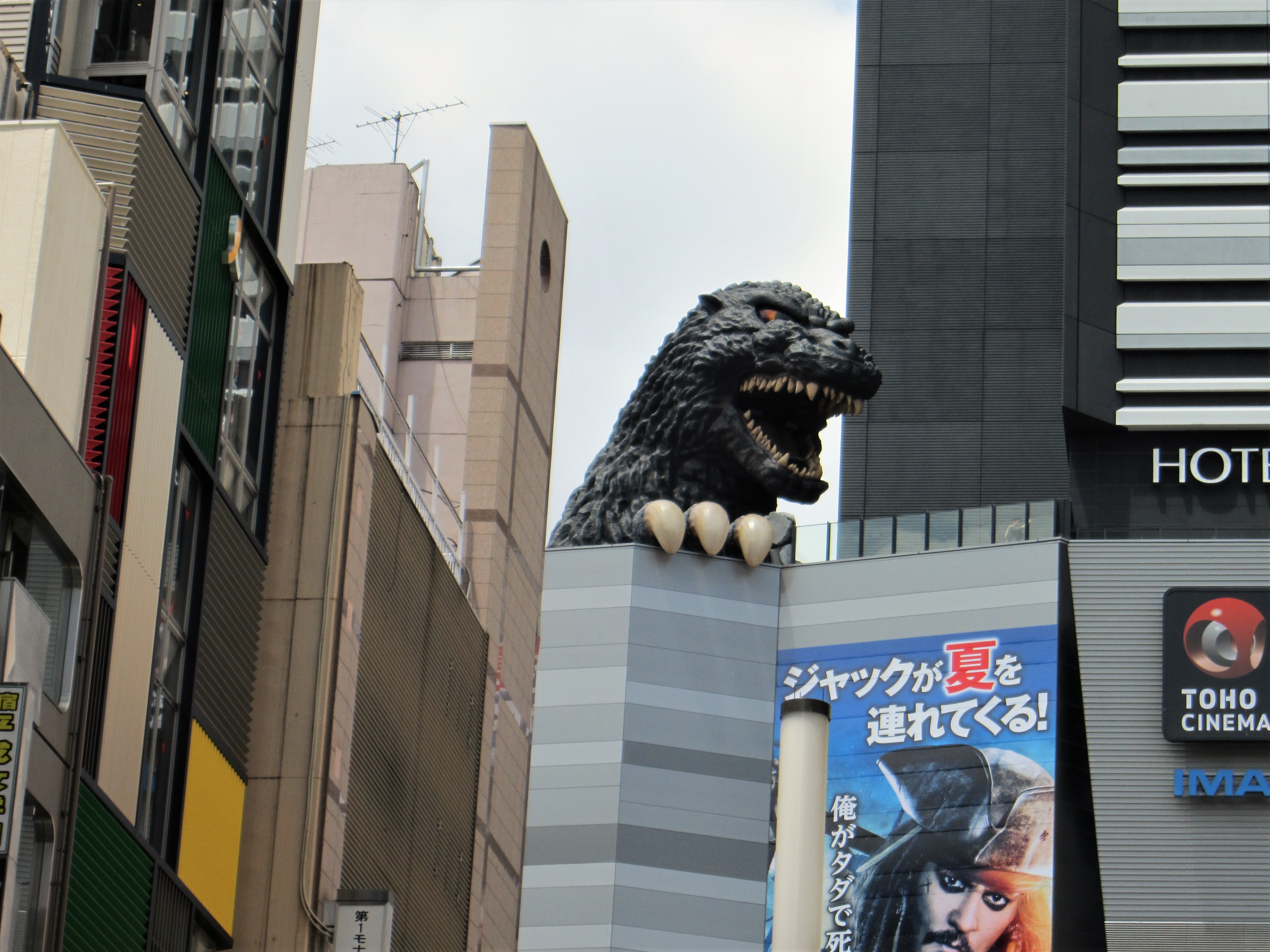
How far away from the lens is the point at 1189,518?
55.2 meters

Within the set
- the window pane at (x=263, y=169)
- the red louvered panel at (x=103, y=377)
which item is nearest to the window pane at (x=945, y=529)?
the window pane at (x=263, y=169)

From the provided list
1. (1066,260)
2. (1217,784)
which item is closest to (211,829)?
(1217,784)

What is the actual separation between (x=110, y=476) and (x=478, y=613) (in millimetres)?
27437

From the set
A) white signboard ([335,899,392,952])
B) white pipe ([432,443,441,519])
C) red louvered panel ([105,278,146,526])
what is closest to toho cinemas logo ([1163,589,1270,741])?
white pipe ([432,443,441,519])

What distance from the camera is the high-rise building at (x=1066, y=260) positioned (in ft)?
184

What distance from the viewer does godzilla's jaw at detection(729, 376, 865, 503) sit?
4281cm

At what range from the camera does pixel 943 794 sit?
49.5 metres

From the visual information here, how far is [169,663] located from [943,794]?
25.9 metres

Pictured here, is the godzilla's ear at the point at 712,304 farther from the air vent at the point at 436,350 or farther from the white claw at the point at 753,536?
the air vent at the point at 436,350

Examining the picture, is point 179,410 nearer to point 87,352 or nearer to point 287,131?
point 87,352

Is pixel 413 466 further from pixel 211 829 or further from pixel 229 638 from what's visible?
pixel 211 829

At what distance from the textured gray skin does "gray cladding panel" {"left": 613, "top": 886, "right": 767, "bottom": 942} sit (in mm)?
7556

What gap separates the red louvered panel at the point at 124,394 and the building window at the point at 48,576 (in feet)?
5.90

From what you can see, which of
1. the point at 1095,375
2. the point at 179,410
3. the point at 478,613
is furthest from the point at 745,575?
the point at 179,410
